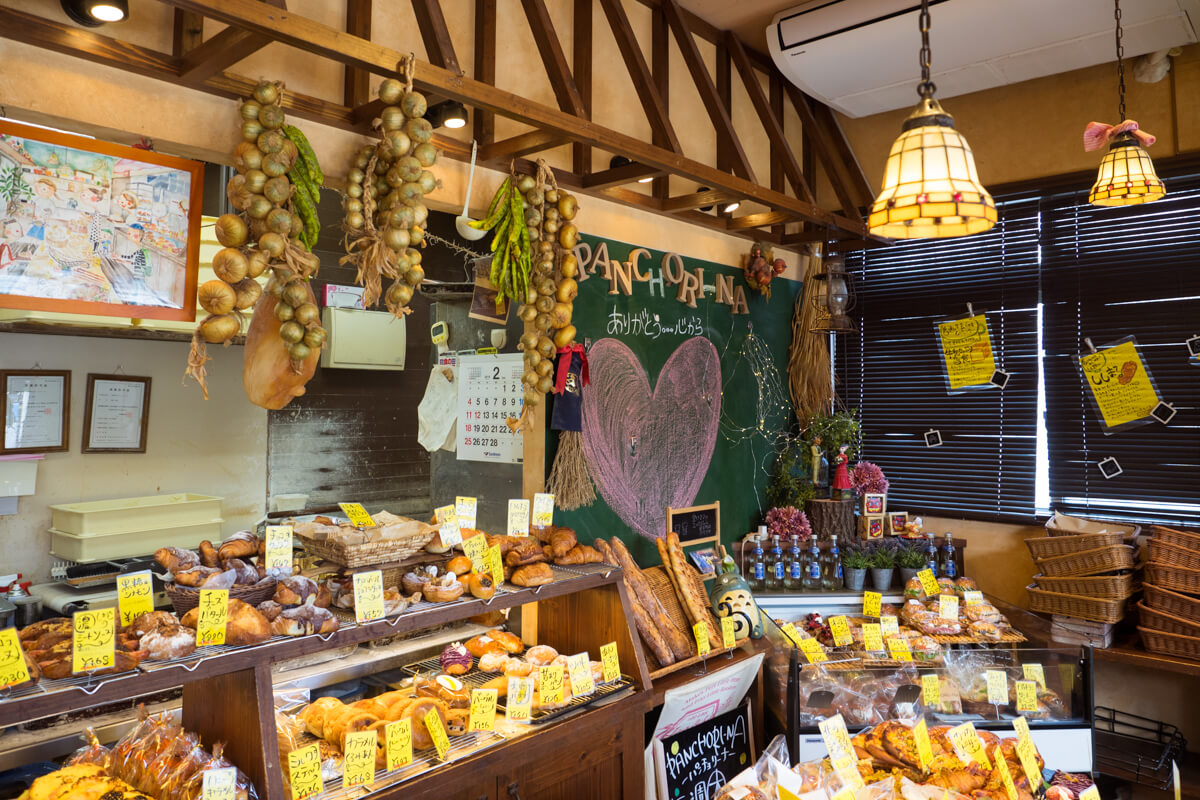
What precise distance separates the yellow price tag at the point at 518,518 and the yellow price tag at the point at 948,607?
78.8 inches

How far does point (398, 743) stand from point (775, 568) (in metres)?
2.44

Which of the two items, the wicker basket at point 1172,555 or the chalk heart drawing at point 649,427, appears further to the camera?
the chalk heart drawing at point 649,427

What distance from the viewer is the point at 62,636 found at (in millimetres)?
1710

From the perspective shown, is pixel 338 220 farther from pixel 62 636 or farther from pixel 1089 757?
pixel 1089 757

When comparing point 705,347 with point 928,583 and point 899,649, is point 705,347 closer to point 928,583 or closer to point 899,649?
point 928,583

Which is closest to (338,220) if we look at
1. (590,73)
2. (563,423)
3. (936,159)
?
(590,73)

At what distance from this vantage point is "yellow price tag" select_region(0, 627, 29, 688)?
58.6 inches

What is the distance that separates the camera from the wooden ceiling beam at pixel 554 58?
282 cm

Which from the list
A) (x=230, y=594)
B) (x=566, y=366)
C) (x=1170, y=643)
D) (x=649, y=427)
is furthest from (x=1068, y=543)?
(x=230, y=594)

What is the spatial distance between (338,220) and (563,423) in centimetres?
330

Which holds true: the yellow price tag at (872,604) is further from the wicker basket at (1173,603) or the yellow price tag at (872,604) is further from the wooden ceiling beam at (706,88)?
the wooden ceiling beam at (706,88)

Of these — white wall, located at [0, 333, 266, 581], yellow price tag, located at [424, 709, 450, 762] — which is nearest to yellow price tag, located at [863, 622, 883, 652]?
yellow price tag, located at [424, 709, 450, 762]

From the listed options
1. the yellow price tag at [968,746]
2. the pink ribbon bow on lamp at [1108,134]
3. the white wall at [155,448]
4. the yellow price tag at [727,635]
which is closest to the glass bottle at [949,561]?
the yellow price tag at [727,635]

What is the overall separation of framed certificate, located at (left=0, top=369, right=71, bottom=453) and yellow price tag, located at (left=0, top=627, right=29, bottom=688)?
3.76 m
